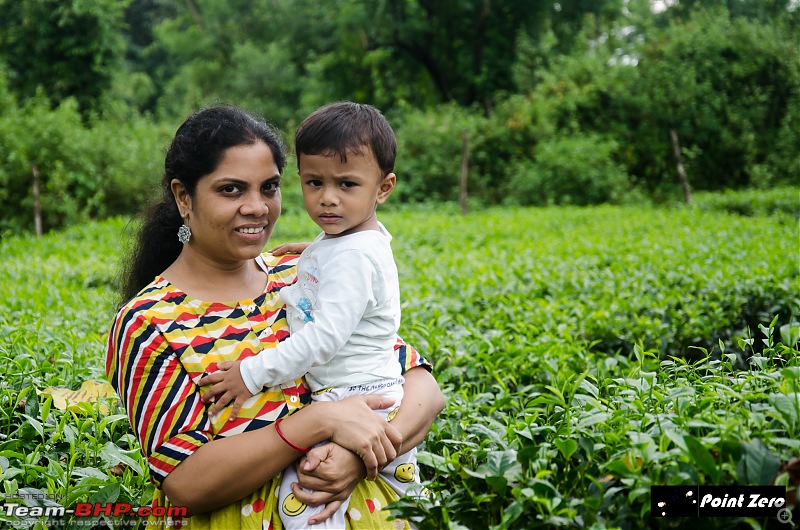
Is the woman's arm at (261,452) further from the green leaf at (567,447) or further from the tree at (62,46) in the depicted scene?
the tree at (62,46)

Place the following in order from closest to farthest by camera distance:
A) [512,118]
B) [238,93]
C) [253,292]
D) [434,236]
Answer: [253,292]
[434,236]
[512,118]
[238,93]

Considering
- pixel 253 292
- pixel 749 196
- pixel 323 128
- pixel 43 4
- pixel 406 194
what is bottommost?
pixel 406 194

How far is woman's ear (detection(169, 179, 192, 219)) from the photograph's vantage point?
5.81 feet

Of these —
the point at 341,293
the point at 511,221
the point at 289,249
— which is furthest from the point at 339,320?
the point at 511,221

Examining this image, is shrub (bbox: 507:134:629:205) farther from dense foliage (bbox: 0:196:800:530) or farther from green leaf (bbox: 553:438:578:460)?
green leaf (bbox: 553:438:578:460)

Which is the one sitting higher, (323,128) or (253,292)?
(323,128)

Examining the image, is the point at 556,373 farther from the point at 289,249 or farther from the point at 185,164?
the point at 185,164

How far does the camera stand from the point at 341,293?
63.6 inches

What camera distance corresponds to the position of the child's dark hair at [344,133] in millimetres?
1717

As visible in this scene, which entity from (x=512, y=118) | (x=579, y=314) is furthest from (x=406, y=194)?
(x=579, y=314)

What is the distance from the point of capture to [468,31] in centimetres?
1978

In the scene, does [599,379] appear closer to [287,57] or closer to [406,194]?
[406,194]

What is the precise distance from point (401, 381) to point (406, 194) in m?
13.4

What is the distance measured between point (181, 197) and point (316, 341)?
562 mm
